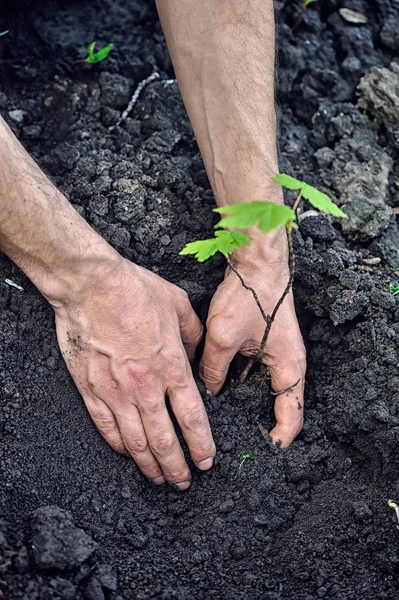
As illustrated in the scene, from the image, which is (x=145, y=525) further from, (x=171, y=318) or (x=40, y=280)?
(x=40, y=280)

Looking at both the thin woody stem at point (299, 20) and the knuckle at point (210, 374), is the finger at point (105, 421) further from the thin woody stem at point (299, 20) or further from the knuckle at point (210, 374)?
the thin woody stem at point (299, 20)

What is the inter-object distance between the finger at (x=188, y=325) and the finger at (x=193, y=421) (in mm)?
242

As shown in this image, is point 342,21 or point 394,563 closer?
point 394,563

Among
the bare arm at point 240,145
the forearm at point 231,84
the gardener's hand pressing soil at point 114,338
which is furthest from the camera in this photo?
the forearm at point 231,84

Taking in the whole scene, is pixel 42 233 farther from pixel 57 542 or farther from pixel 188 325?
pixel 57 542

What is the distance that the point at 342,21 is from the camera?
417cm

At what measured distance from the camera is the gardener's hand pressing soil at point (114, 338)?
2562 millimetres

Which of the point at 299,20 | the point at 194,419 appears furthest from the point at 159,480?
the point at 299,20

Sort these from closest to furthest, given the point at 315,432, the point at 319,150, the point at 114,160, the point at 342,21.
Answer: the point at 315,432
the point at 114,160
the point at 319,150
the point at 342,21

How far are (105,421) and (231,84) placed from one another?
1.47m

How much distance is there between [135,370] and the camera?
8.48 ft

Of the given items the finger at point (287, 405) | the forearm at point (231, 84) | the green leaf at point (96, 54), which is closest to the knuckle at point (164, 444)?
the finger at point (287, 405)

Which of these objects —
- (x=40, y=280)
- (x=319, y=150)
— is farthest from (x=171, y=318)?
(x=319, y=150)

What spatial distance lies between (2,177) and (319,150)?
179 centimetres
